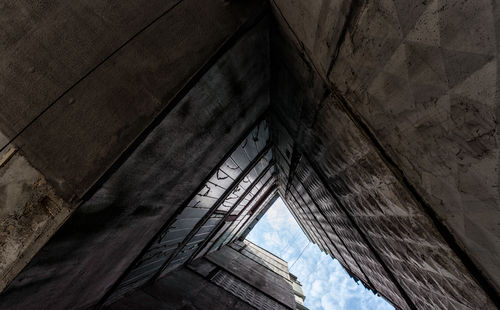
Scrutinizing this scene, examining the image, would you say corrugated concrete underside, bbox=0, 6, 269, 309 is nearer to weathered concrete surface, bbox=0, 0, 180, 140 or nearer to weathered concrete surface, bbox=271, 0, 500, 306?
weathered concrete surface, bbox=0, 0, 180, 140

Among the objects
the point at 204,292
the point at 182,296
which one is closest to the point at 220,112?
the point at 182,296

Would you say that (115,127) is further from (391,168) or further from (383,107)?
(391,168)

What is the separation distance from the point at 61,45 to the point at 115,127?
69 cm

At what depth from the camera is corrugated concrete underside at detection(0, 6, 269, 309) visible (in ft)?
5.31

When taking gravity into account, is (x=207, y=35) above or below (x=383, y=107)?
above

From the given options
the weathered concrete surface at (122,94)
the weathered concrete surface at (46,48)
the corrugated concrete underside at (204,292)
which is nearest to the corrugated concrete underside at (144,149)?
the weathered concrete surface at (122,94)

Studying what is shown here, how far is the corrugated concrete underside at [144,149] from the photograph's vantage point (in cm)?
162

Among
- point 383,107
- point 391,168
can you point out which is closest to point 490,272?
point 391,168

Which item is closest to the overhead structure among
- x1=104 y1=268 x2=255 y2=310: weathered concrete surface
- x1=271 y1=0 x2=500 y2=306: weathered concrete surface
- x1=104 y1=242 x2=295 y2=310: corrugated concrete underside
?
x1=271 y1=0 x2=500 y2=306: weathered concrete surface

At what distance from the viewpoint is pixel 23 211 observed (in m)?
1.52

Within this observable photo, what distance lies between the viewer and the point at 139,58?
172cm

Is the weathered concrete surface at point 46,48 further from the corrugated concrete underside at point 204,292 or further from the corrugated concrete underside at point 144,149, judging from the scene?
the corrugated concrete underside at point 204,292

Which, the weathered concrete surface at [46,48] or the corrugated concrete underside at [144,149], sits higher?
the weathered concrete surface at [46,48]

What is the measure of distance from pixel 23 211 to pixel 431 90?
8.53 feet
